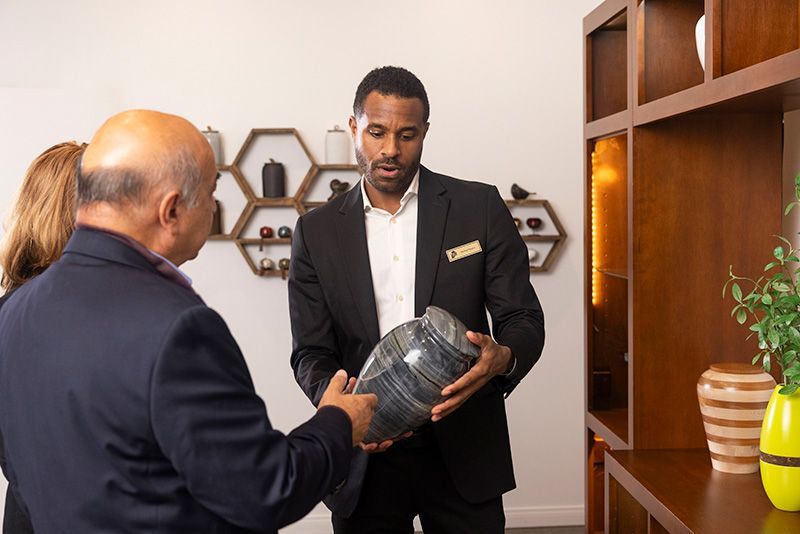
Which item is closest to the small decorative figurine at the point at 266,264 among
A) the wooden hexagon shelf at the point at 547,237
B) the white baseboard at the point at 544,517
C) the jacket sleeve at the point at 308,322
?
the wooden hexagon shelf at the point at 547,237

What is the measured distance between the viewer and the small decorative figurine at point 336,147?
4273 mm

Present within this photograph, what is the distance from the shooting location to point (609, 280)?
9.54 ft

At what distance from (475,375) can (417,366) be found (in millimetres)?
143

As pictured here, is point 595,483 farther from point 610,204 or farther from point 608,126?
point 608,126

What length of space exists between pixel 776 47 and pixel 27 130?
343 centimetres

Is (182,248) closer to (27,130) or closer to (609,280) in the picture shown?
(609,280)

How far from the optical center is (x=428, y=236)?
89.0 inches

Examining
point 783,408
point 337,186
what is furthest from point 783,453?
point 337,186

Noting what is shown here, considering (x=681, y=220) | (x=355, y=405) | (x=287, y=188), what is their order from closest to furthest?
(x=355, y=405) < (x=681, y=220) < (x=287, y=188)

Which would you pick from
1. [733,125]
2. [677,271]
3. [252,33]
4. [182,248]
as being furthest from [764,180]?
[252,33]

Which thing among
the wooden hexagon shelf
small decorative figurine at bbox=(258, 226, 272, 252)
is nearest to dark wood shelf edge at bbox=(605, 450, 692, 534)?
the wooden hexagon shelf

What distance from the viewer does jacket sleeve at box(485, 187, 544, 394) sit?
87.1 inches

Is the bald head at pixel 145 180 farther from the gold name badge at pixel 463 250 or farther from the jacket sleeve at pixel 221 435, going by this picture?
the gold name badge at pixel 463 250

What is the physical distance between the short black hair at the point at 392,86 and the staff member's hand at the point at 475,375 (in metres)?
0.66
